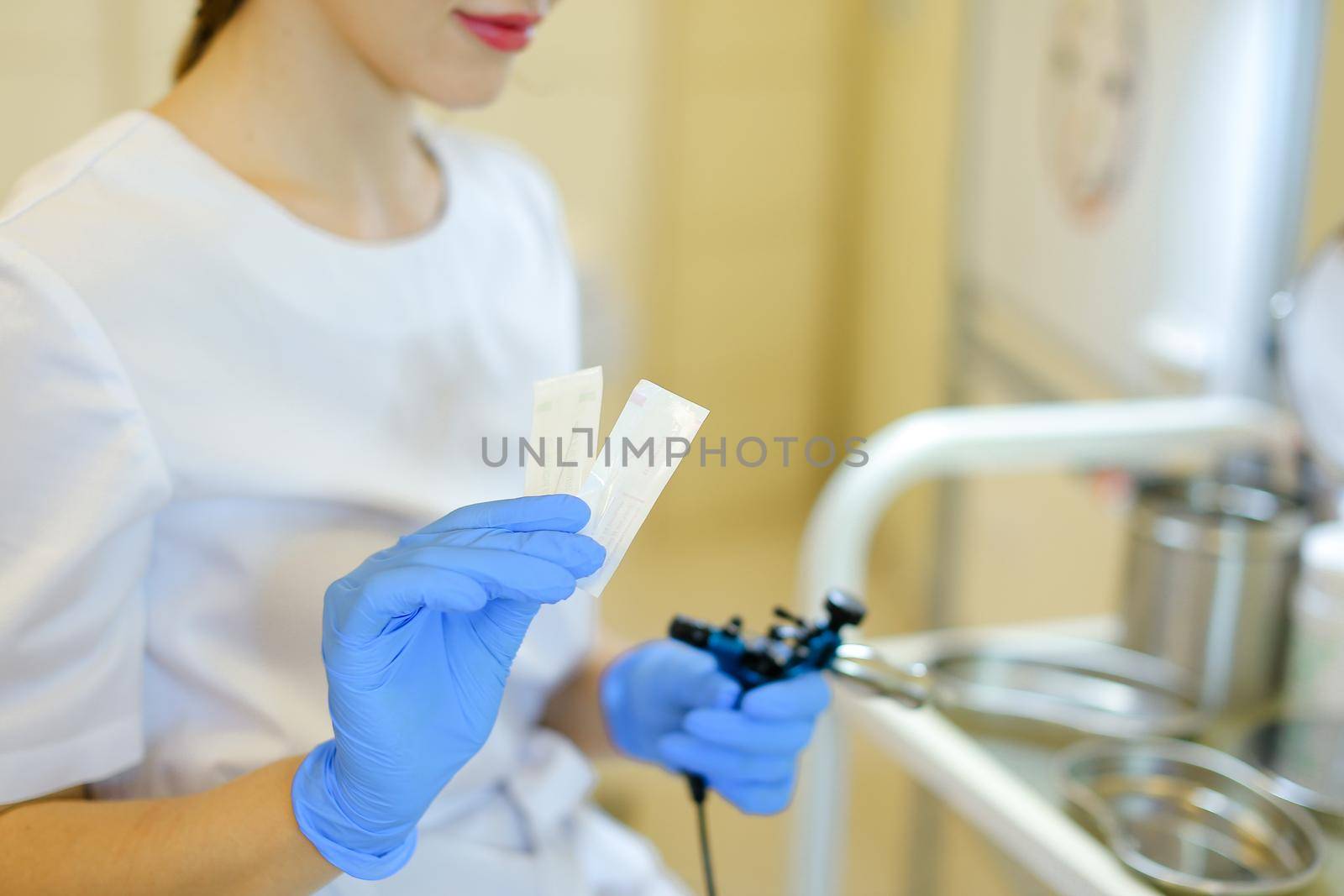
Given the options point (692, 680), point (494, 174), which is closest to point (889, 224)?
point (494, 174)

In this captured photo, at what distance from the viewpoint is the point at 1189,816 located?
1014mm

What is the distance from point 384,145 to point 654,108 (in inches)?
83.9

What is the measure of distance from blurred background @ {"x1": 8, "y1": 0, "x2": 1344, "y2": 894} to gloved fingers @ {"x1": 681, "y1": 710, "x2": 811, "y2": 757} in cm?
56

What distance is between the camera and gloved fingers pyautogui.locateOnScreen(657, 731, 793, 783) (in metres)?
0.88

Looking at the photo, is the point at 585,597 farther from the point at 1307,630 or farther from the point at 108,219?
the point at 1307,630

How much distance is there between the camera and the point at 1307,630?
114 centimetres

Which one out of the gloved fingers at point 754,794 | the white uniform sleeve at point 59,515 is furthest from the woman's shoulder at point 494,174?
the gloved fingers at point 754,794

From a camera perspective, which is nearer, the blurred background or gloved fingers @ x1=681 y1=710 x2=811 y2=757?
gloved fingers @ x1=681 y1=710 x2=811 y2=757

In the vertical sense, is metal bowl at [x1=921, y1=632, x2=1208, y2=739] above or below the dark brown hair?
below

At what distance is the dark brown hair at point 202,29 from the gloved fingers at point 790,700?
59 cm

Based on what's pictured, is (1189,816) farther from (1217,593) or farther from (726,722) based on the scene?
(726,722)

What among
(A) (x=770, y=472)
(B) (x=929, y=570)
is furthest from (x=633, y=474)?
(A) (x=770, y=472)

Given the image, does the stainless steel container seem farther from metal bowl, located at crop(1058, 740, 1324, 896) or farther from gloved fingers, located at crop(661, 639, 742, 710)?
gloved fingers, located at crop(661, 639, 742, 710)

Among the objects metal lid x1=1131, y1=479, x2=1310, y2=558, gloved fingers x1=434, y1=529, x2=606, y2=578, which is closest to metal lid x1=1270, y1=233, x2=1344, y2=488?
metal lid x1=1131, y1=479, x2=1310, y2=558
